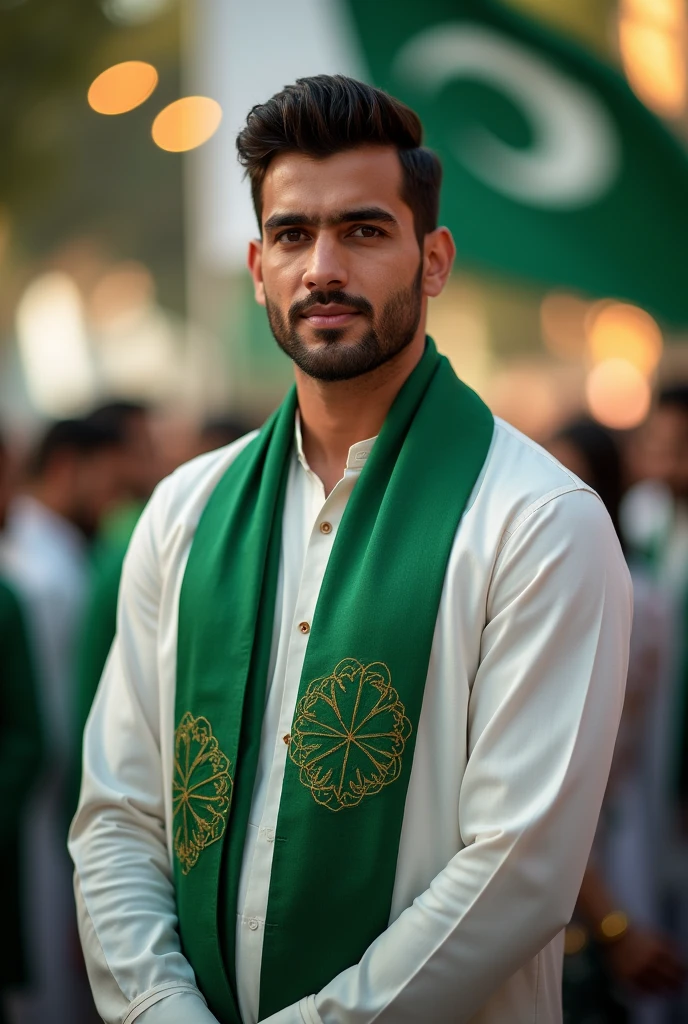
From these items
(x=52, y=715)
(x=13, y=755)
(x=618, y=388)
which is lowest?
(x=52, y=715)

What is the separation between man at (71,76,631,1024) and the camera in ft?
5.91

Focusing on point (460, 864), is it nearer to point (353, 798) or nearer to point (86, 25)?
point (353, 798)

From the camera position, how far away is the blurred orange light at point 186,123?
12312 mm

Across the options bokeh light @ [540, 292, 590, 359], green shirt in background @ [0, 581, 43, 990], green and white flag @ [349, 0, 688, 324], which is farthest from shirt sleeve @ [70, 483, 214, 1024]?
bokeh light @ [540, 292, 590, 359]

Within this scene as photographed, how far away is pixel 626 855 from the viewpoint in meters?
3.54

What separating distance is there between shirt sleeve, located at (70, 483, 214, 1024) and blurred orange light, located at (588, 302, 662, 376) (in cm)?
1009

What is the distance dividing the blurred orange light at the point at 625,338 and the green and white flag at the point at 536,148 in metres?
6.59

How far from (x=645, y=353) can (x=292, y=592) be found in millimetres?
10338

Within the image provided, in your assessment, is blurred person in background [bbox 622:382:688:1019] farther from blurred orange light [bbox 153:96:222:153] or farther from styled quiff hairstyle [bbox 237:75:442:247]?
blurred orange light [bbox 153:96:222:153]

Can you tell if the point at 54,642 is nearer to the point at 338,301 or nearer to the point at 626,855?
the point at 626,855

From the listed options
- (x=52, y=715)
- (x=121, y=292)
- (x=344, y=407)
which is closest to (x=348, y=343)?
(x=344, y=407)

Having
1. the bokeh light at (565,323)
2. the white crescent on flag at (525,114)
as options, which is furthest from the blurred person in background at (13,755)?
the bokeh light at (565,323)

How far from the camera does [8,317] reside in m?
14.8

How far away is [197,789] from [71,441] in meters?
2.79
